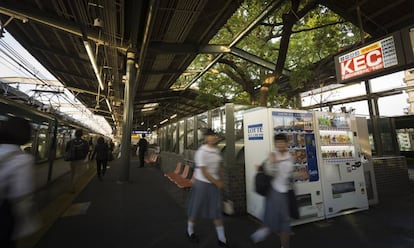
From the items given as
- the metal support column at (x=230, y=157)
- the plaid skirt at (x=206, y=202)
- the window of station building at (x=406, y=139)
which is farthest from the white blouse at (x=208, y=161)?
the window of station building at (x=406, y=139)

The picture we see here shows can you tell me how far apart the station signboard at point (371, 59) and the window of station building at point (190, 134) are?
456cm

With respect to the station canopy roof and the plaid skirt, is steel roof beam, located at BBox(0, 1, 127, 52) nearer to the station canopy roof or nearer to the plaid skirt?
the station canopy roof

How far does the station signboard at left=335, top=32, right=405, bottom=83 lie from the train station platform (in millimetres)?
3049

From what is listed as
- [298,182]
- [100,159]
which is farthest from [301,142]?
[100,159]

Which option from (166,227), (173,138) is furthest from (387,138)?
(173,138)

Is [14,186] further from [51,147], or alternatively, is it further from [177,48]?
[177,48]

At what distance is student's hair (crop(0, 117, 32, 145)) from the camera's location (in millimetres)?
1758

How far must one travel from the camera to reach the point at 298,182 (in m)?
3.99

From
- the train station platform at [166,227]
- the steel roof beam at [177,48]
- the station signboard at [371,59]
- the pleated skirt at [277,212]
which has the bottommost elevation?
the train station platform at [166,227]

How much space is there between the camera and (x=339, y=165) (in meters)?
4.53

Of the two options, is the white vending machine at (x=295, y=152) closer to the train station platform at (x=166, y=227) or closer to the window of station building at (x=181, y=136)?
the train station platform at (x=166, y=227)

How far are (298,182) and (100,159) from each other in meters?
7.18

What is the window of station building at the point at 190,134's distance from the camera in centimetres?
714

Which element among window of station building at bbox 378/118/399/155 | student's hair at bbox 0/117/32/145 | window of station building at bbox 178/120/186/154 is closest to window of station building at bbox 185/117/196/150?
window of station building at bbox 178/120/186/154
